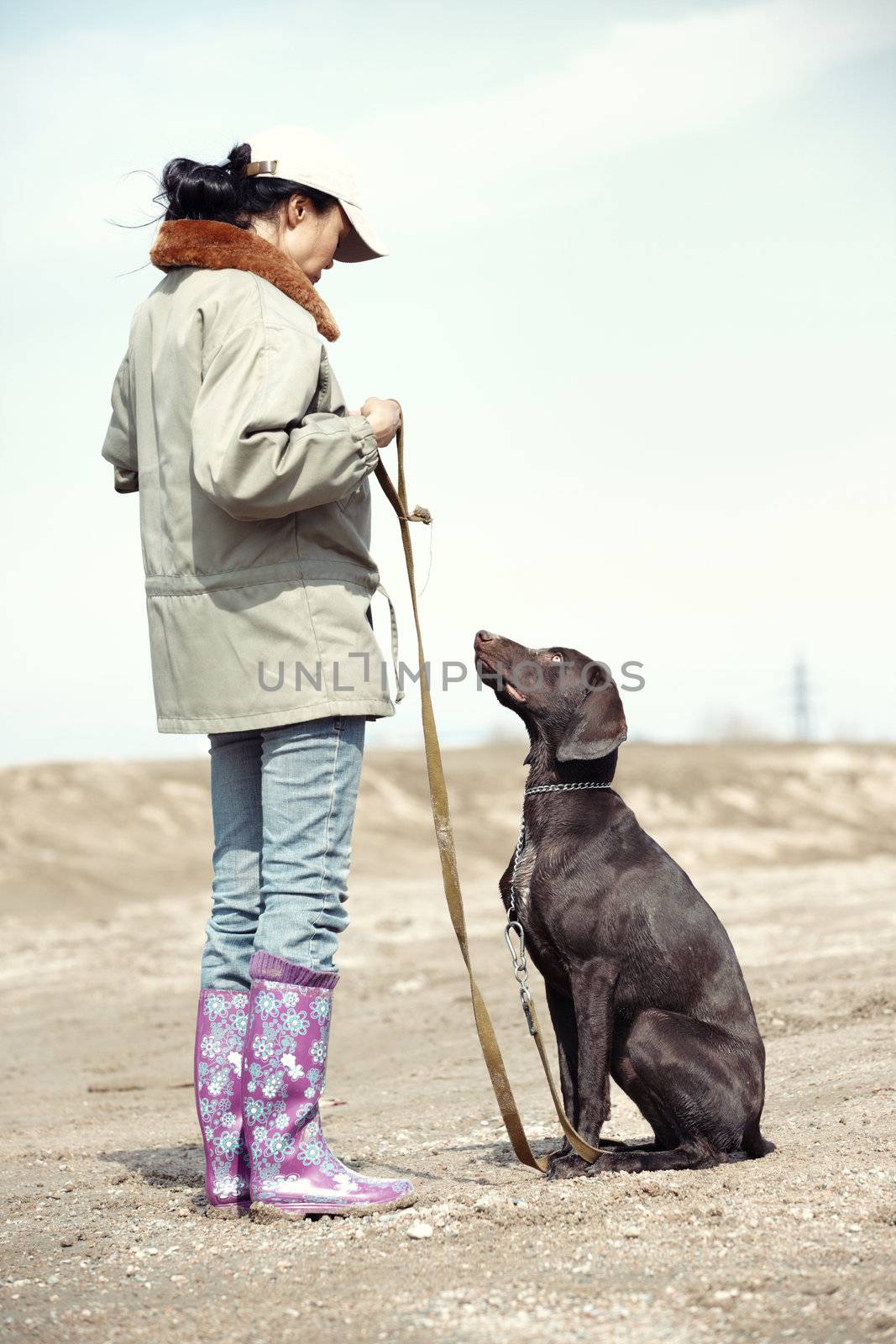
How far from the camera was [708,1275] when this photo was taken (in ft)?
8.70

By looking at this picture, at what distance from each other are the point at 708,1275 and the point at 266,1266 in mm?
933

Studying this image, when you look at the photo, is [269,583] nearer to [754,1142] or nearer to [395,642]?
[395,642]

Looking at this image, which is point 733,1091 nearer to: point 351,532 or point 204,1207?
point 204,1207

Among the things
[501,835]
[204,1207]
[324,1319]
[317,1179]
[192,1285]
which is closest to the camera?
[324,1319]

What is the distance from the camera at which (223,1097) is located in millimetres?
3418

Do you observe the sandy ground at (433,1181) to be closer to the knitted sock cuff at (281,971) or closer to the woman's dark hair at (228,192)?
the knitted sock cuff at (281,971)

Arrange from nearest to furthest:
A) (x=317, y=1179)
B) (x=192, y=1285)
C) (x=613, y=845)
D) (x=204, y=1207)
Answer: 1. (x=192, y=1285)
2. (x=317, y=1179)
3. (x=204, y=1207)
4. (x=613, y=845)

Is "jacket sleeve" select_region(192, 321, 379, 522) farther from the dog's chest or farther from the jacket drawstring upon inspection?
the dog's chest

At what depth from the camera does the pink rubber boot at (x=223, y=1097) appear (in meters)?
3.41

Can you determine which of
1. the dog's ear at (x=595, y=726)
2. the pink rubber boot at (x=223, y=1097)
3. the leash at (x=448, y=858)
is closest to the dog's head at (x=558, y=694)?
the dog's ear at (x=595, y=726)

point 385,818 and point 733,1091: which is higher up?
point 733,1091

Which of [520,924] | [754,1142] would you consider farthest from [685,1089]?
[520,924]

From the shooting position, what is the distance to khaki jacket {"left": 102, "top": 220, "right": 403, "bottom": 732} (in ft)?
10.2

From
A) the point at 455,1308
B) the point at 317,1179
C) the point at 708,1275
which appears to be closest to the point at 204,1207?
the point at 317,1179
